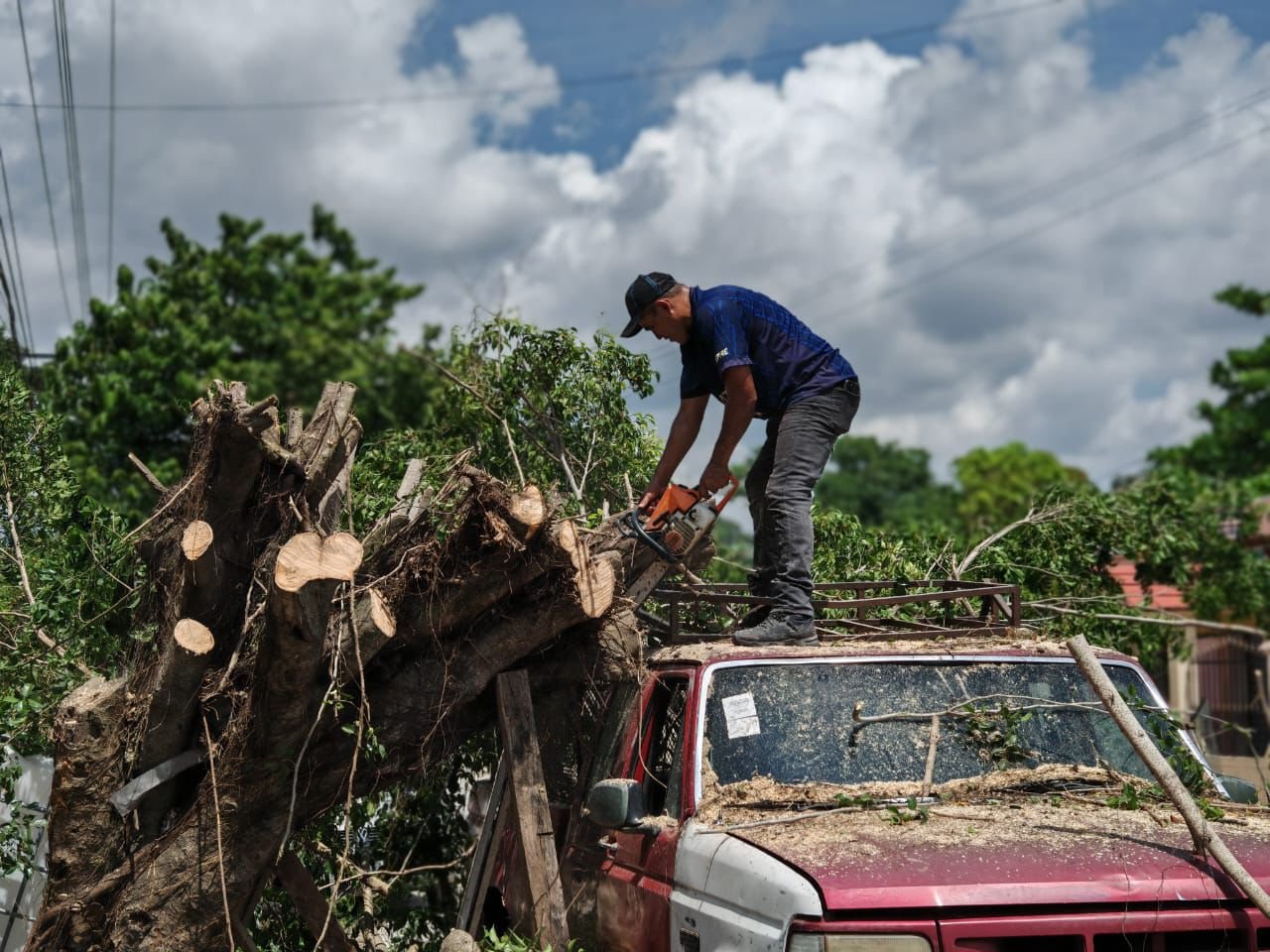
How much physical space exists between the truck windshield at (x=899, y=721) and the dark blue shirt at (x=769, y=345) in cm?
162

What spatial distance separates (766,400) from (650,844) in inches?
91.1

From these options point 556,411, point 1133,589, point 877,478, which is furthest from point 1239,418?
point 877,478

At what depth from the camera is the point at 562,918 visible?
514cm

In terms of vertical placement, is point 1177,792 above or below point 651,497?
below

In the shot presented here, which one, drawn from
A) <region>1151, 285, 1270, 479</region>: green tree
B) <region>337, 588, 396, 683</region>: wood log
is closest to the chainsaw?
<region>337, 588, 396, 683</region>: wood log

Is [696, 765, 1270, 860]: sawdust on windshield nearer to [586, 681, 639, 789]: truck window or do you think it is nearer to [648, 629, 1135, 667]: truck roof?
[648, 629, 1135, 667]: truck roof

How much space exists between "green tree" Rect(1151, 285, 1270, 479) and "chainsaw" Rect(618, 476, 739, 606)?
A: 79.7ft

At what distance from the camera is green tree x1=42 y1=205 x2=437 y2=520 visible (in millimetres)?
19156

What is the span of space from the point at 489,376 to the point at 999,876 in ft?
17.6

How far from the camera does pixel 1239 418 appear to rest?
91.7 ft

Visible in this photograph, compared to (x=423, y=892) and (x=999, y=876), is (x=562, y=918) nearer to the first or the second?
(x=999, y=876)

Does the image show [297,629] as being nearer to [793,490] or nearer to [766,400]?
[793,490]

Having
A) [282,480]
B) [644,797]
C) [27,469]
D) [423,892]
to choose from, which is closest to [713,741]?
[644,797]

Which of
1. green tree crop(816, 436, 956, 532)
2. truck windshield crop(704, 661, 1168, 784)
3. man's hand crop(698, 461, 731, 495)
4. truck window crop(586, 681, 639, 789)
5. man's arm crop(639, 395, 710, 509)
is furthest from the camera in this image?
green tree crop(816, 436, 956, 532)
